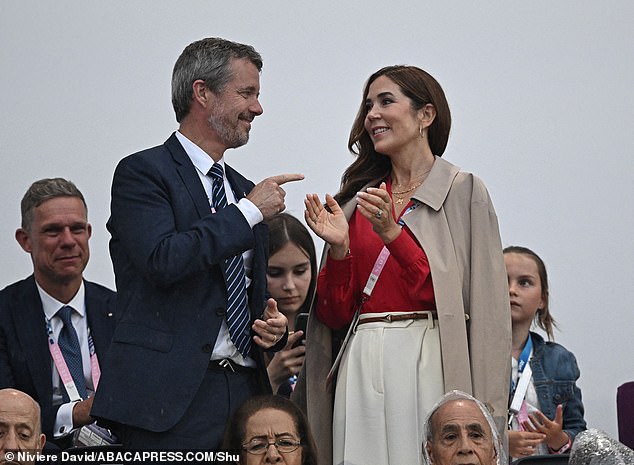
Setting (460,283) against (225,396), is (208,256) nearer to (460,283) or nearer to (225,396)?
(225,396)

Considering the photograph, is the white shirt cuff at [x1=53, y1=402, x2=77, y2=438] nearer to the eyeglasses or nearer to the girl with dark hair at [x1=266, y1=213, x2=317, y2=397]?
the girl with dark hair at [x1=266, y1=213, x2=317, y2=397]

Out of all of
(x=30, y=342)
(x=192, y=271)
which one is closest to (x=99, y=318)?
(x=30, y=342)

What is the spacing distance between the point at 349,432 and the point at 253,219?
0.64 metres

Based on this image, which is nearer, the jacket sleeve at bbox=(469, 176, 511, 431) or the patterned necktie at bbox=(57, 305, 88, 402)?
the jacket sleeve at bbox=(469, 176, 511, 431)

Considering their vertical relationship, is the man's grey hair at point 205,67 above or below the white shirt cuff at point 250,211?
above

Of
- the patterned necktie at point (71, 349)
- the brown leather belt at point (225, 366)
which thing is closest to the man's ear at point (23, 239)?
the patterned necktie at point (71, 349)

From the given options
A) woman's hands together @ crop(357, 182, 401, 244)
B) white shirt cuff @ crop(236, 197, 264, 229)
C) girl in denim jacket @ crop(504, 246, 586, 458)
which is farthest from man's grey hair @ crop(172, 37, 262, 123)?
girl in denim jacket @ crop(504, 246, 586, 458)

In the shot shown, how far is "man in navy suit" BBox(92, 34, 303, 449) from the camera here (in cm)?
294

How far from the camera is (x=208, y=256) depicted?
9.61ft

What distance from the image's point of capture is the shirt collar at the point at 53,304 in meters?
3.93

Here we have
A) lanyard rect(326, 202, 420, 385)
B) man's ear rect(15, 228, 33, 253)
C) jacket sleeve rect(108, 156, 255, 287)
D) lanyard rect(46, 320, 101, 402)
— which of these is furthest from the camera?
man's ear rect(15, 228, 33, 253)

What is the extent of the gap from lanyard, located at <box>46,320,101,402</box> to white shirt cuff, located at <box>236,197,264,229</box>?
0.98 metres

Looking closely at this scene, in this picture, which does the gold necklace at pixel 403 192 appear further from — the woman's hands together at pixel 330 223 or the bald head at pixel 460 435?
the bald head at pixel 460 435

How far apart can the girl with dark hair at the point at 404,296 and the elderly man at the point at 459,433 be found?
60 mm
